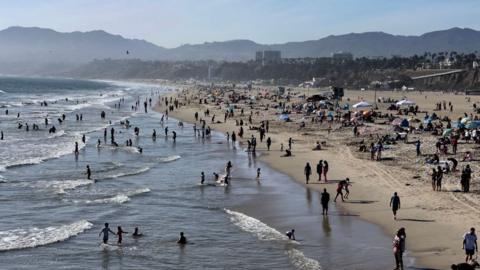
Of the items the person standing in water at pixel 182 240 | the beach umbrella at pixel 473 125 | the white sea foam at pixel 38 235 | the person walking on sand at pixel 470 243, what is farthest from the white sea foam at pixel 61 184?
the beach umbrella at pixel 473 125

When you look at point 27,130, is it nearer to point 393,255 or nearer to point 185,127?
point 185,127

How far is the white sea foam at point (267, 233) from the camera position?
1608cm

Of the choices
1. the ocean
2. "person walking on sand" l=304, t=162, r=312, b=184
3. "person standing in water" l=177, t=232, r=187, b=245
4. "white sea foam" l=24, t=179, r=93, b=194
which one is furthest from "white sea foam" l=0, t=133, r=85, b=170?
"person standing in water" l=177, t=232, r=187, b=245

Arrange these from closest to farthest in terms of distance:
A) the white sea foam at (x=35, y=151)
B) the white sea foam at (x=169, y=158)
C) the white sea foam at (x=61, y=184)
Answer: the white sea foam at (x=61, y=184) → the white sea foam at (x=35, y=151) → the white sea foam at (x=169, y=158)

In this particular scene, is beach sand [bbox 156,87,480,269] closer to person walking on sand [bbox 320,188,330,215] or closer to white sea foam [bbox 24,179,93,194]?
person walking on sand [bbox 320,188,330,215]

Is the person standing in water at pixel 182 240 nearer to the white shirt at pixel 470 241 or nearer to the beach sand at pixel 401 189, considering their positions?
the beach sand at pixel 401 189

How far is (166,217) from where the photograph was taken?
21.2 metres

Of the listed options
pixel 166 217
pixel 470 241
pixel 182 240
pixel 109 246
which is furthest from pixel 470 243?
pixel 166 217

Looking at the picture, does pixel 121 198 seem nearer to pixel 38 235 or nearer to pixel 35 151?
pixel 38 235

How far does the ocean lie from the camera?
16.6m

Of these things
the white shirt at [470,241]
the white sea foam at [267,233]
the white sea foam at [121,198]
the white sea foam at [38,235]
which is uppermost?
the white shirt at [470,241]

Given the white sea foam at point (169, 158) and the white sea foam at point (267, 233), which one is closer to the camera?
the white sea foam at point (267, 233)

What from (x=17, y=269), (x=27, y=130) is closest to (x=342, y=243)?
(x=17, y=269)

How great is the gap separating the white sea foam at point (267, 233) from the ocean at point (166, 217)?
→ 0.10 feet
